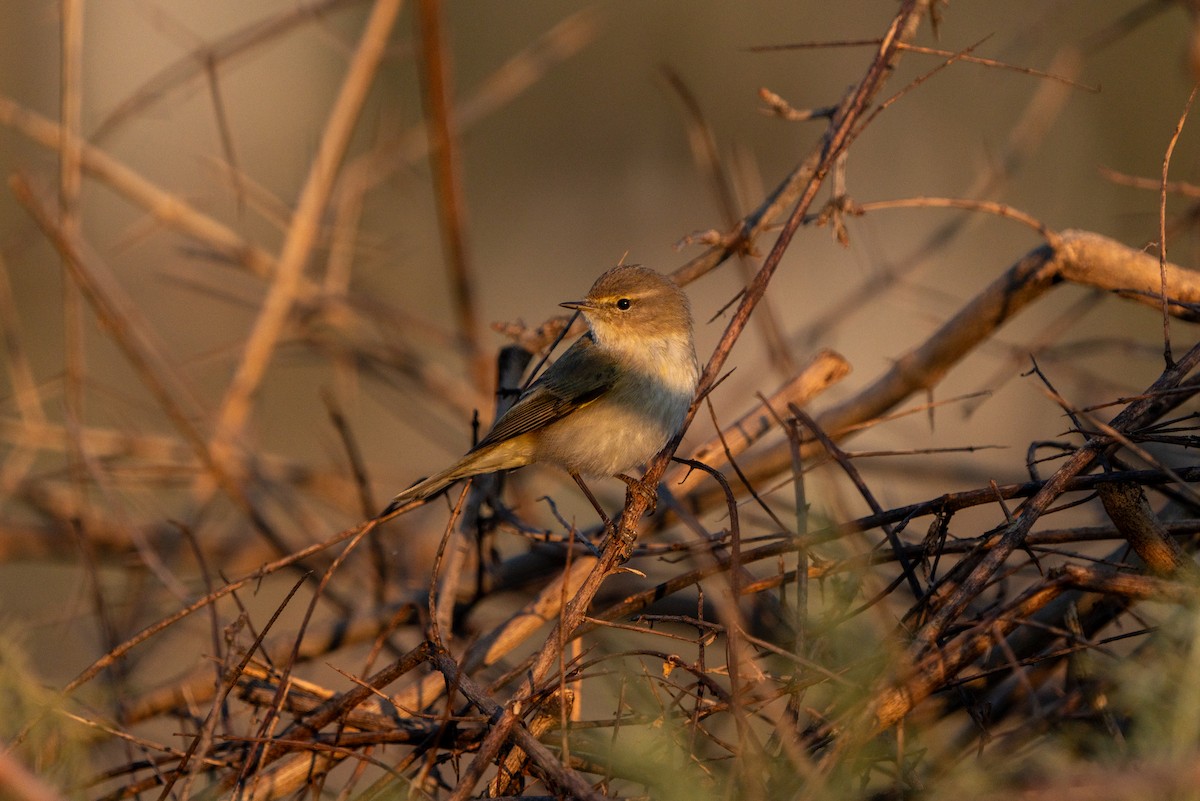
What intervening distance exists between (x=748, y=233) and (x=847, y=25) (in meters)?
7.87

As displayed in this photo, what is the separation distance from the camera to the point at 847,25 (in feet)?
31.7

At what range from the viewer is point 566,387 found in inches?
148

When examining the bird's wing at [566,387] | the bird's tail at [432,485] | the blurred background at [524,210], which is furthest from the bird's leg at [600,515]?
the blurred background at [524,210]

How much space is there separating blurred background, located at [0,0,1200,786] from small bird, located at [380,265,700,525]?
2.44 feet

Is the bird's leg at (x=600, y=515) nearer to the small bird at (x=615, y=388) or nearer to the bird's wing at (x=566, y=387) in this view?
the small bird at (x=615, y=388)

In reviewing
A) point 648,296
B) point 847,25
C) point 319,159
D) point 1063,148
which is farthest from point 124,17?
point 1063,148

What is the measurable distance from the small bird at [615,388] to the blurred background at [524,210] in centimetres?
75

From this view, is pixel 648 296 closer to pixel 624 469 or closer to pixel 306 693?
pixel 624 469

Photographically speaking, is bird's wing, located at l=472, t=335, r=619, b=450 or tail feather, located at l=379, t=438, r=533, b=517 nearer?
tail feather, located at l=379, t=438, r=533, b=517

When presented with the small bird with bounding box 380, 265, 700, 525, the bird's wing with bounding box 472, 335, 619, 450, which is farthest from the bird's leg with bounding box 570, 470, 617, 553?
the bird's wing with bounding box 472, 335, 619, 450

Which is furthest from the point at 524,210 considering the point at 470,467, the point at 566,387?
the point at 470,467

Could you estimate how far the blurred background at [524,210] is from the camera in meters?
4.35

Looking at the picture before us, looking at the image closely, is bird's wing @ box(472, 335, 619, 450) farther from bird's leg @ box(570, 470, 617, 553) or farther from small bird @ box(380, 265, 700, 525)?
bird's leg @ box(570, 470, 617, 553)

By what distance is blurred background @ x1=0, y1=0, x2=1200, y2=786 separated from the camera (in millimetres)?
4352
